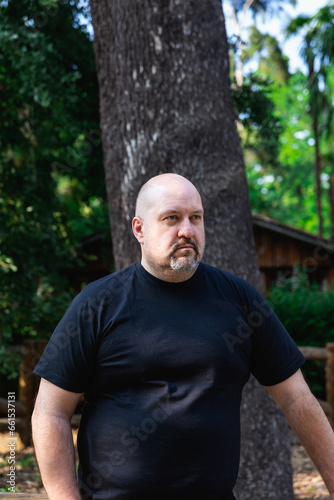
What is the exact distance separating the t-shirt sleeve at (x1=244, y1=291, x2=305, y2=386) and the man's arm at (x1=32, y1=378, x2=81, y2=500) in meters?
0.76

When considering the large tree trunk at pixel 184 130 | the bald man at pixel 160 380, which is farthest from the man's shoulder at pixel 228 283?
the large tree trunk at pixel 184 130

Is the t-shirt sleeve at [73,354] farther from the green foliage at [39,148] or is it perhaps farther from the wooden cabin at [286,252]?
the wooden cabin at [286,252]

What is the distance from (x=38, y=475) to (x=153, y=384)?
465 cm

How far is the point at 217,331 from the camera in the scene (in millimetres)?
2197

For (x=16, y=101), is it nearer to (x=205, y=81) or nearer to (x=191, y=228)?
(x=205, y=81)

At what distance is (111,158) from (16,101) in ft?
9.86

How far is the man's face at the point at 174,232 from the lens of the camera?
7.32 feet

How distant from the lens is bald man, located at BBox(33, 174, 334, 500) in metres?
2.09

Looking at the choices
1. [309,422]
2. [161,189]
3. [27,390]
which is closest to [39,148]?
[27,390]

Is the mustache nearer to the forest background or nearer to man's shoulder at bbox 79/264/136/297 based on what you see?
man's shoulder at bbox 79/264/136/297

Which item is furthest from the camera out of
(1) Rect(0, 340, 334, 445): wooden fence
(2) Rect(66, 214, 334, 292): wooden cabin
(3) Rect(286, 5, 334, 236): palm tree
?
(2) Rect(66, 214, 334, 292): wooden cabin

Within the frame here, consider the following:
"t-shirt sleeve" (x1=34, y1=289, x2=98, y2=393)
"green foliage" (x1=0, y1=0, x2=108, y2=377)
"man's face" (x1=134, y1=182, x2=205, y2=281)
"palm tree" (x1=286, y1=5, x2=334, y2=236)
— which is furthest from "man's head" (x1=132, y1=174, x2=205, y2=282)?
"palm tree" (x1=286, y1=5, x2=334, y2=236)

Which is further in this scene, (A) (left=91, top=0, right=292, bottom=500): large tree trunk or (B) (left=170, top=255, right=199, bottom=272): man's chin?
(A) (left=91, top=0, right=292, bottom=500): large tree trunk

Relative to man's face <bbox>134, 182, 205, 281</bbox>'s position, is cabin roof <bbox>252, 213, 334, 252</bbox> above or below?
below
